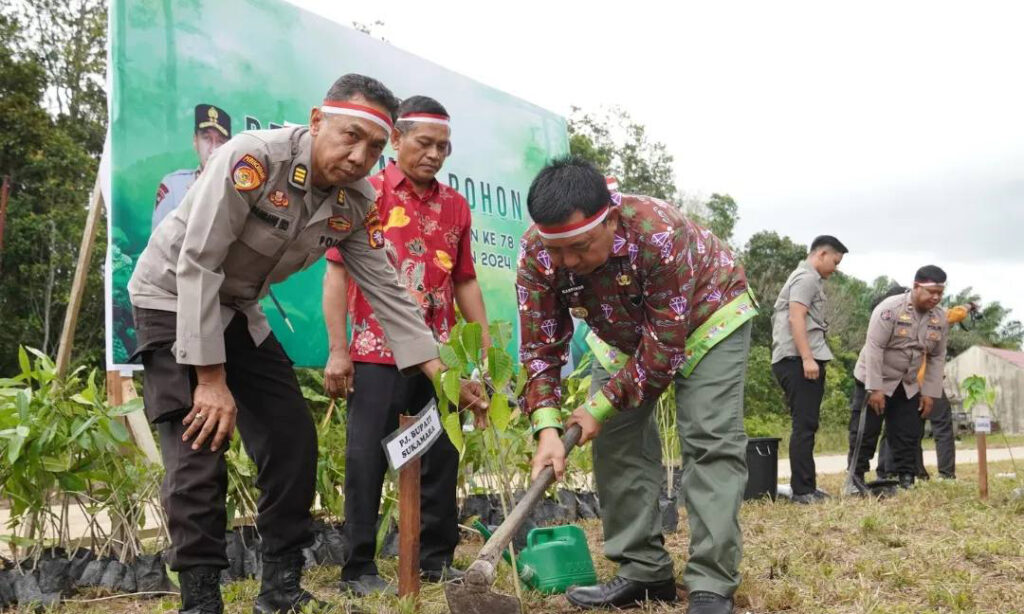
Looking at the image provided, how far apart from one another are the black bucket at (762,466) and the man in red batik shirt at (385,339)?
8.84 feet

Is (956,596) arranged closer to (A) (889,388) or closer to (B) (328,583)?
(B) (328,583)

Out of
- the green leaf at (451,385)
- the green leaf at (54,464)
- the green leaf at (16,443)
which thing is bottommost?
the green leaf at (54,464)

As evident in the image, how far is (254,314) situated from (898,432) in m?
5.07

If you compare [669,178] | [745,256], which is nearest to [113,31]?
[669,178]

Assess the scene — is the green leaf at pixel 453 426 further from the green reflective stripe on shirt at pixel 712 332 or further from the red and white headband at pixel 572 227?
the green reflective stripe on shirt at pixel 712 332

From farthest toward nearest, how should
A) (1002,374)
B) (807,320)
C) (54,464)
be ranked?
(1002,374), (807,320), (54,464)

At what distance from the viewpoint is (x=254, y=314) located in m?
2.69

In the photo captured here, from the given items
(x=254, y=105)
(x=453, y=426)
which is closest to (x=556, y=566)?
(x=453, y=426)

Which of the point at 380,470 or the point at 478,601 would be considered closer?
the point at 478,601

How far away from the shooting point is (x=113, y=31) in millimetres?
3791

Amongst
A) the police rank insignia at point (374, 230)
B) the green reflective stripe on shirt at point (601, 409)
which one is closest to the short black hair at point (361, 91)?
the police rank insignia at point (374, 230)

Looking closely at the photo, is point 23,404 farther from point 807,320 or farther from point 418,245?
point 807,320

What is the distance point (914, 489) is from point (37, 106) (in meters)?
13.7

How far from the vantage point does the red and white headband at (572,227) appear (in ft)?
7.50
